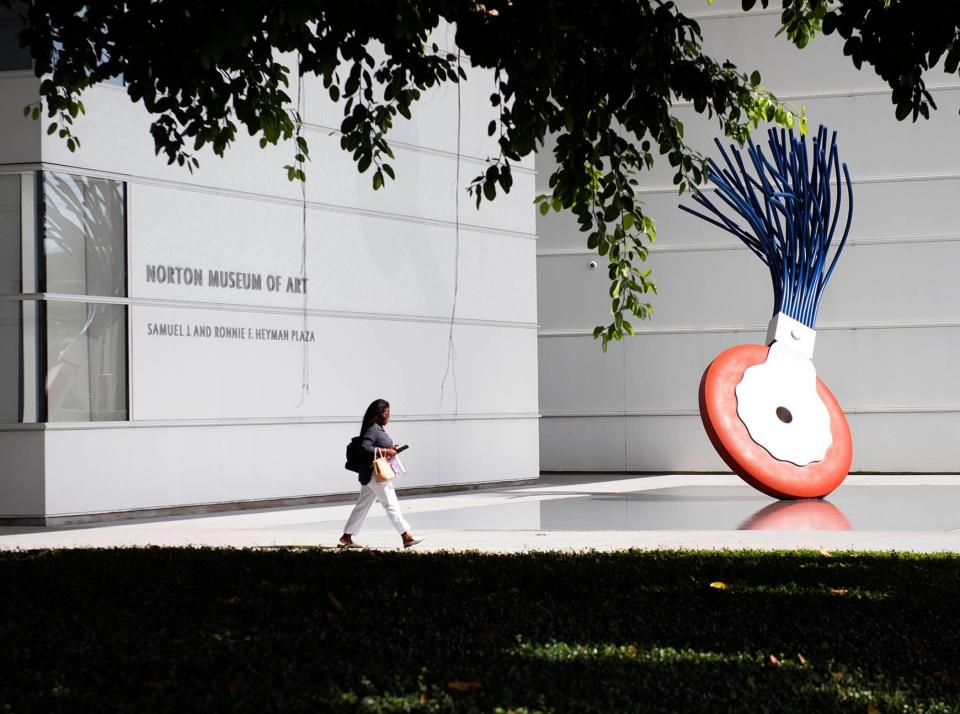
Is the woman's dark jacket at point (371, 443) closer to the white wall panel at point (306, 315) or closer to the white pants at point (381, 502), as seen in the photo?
the white pants at point (381, 502)

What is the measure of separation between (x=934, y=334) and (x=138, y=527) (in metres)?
15.4

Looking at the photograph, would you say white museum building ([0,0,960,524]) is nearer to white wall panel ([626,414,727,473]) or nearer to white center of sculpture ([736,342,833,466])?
white wall panel ([626,414,727,473])

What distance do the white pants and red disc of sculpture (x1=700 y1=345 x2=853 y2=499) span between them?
5601 mm

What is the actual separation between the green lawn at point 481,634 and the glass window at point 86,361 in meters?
5.15

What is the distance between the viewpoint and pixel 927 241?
949 inches

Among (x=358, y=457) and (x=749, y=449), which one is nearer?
(x=358, y=457)

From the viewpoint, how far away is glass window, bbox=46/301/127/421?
1503cm

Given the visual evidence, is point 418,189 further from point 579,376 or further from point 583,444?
point 583,444

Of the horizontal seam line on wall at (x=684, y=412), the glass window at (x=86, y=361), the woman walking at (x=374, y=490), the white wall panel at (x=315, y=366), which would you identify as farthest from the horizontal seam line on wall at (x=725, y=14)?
the woman walking at (x=374, y=490)

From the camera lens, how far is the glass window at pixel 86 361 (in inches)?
592

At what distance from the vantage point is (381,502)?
12242 millimetres

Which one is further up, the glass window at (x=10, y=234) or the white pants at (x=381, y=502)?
the glass window at (x=10, y=234)

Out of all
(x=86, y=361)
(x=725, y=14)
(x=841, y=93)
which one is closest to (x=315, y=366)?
(x=86, y=361)

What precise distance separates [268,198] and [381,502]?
6.68 metres
